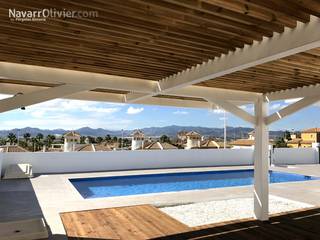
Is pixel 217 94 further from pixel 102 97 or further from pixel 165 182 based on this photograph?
pixel 165 182

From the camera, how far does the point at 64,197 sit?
776 cm

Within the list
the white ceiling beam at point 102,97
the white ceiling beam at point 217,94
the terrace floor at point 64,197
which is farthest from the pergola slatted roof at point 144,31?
the terrace floor at point 64,197

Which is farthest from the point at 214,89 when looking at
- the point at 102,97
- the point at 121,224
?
the point at 121,224

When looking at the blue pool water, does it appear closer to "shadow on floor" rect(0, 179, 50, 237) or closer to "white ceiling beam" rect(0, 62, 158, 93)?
"shadow on floor" rect(0, 179, 50, 237)

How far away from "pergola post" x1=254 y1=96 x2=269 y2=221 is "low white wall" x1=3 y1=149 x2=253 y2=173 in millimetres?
7957

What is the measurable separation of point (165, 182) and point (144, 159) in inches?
97.8

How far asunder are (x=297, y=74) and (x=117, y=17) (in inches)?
129

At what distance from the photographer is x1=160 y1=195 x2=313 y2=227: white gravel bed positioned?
606 centimetres

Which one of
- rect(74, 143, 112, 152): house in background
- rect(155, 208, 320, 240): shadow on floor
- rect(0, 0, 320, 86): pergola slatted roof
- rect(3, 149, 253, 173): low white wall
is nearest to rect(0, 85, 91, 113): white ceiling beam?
rect(0, 0, 320, 86): pergola slatted roof

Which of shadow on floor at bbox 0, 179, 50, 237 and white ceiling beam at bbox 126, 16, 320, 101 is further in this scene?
→ shadow on floor at bbox 0, 179, 50, 237

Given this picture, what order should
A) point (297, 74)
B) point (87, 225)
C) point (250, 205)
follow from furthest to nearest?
point (250, 205) < point (87, 225) < point (297, 74)

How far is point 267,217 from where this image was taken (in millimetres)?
6094

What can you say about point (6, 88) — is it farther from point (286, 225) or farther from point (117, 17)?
point (286, 225)

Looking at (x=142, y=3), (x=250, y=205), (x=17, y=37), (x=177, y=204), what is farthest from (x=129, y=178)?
(x=142, y=3)
